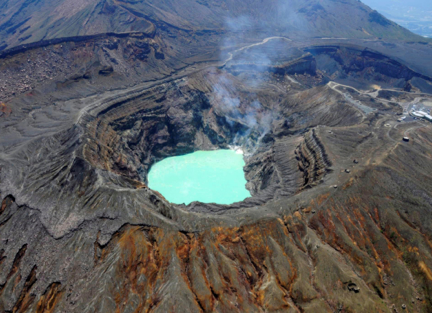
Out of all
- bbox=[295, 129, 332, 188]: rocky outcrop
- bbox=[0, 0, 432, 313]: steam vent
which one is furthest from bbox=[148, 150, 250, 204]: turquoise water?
bbox=[295, 129, 332, 188]: rocky outcrop

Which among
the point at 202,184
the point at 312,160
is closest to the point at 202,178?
the point at 202,184

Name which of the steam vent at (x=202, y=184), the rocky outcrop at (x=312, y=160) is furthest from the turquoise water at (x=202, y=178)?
the rocky outcrop at (x=312, y=160)

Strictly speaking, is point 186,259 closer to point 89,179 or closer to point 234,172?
point 89,179

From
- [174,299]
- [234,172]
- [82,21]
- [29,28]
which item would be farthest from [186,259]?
[29,28]

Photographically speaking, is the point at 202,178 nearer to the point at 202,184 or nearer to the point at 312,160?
the point at 202,184

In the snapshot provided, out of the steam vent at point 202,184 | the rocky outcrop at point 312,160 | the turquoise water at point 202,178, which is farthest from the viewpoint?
the turquoise water at point 202,178

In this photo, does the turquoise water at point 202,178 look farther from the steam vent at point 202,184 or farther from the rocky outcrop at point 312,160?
the rocky outcrop at point 312,160
